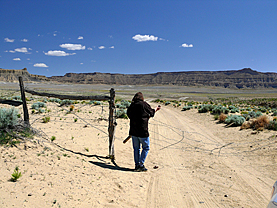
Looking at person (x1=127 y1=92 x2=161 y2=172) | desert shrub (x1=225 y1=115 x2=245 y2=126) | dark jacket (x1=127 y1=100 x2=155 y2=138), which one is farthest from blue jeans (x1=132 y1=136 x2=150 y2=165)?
desert shrub (x1=225 y1=115 x2=245 y2=126)

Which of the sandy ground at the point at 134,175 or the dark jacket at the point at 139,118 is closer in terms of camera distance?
the sandy ground at the point at 134,175

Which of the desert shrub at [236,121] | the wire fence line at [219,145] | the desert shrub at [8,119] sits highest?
the desert shrub at [8,119]

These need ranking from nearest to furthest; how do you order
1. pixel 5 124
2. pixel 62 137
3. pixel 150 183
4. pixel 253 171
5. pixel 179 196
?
pixel 179 196, pixel 150 183, pixel 5 124, pixel 253 171, pixel 62 137

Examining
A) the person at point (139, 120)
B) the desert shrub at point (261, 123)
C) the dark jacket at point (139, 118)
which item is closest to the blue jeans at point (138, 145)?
the person at point (139, 120)

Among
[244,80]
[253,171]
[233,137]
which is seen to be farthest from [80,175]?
[244,80]

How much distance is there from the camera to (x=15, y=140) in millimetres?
4996

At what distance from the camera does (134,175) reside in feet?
16.8

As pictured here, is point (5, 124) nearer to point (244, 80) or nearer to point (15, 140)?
point (15, 140)

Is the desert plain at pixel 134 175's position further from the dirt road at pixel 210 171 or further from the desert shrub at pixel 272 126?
the desert shrub at pixel 272 126

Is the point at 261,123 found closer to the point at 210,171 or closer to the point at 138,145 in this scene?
the point at 210,171

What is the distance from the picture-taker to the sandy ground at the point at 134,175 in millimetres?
3600

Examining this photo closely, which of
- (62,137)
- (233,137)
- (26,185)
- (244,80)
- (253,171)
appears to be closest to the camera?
(26,185)

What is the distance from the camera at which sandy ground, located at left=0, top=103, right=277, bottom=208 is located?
3600mm

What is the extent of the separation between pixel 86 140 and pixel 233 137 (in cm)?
693
